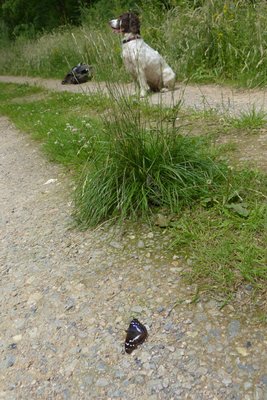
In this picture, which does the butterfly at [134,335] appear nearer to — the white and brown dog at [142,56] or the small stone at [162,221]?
the small stone at [162,221]

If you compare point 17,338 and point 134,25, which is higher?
point 134,25

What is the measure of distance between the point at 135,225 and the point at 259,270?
0.88 m

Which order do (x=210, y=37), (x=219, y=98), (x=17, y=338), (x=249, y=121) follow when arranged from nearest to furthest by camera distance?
(x=17, y=338) < (x=249, y=121) < (x=219, y=98) < (x=210, y=37)

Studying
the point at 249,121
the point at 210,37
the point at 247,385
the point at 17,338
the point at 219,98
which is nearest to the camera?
the point at 247,385

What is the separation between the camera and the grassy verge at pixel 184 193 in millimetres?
1879

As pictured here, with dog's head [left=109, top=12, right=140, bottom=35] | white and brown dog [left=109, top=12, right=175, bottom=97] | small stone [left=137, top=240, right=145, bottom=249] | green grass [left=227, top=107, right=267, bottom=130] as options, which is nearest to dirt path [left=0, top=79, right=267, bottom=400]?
small stone [left=137, top=240, right=145, bottom=249]

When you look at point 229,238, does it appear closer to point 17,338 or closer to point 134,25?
point 17,338

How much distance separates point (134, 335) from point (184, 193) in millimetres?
1050

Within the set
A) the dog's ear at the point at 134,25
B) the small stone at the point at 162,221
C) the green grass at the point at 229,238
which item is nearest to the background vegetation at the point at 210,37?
the dog's ear at the point at 134,25

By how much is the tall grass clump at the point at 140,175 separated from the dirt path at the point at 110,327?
174mm

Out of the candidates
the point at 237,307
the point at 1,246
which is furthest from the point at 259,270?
the point at 1,246

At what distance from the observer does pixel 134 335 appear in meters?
1.66

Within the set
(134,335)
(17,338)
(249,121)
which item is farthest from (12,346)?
(249,121)

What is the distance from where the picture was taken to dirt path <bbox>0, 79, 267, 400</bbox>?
1.45 meters
